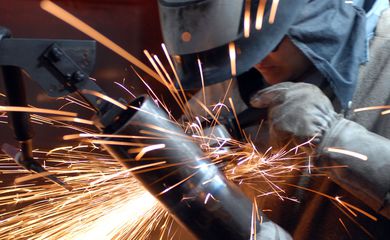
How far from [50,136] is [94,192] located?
549mm

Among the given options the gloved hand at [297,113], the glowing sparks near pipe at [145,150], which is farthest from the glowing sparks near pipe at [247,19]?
the glowing sparks near pipe at [145,150]

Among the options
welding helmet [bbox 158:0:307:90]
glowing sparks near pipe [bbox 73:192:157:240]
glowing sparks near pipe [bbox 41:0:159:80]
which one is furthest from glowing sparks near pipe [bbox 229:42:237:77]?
glowing sparks near pipe [bbox 41:0:159:80]

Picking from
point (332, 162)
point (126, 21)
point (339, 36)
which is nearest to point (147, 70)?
point (126, 21)

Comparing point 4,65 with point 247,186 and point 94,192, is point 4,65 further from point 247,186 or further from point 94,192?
point 247,186

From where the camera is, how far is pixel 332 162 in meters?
0.93

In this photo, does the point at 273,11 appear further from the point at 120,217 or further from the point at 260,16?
the point at 120,217

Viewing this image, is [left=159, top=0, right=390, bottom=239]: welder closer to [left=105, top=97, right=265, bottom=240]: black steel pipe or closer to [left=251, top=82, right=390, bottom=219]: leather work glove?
[left=251, top=82, right=390, bottom=219]: leather work glove

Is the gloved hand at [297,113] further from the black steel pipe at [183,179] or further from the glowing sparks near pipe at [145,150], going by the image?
the glowing sparks near pipe at [145,150]

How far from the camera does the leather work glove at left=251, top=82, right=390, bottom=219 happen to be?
889mm

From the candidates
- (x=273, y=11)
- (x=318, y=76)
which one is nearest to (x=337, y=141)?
(x=318, y=76)

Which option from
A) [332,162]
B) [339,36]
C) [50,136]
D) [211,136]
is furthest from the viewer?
[50,136]

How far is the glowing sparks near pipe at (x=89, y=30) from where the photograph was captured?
1517mm

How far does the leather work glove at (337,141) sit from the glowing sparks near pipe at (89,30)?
2.75ft

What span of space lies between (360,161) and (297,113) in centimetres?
17
